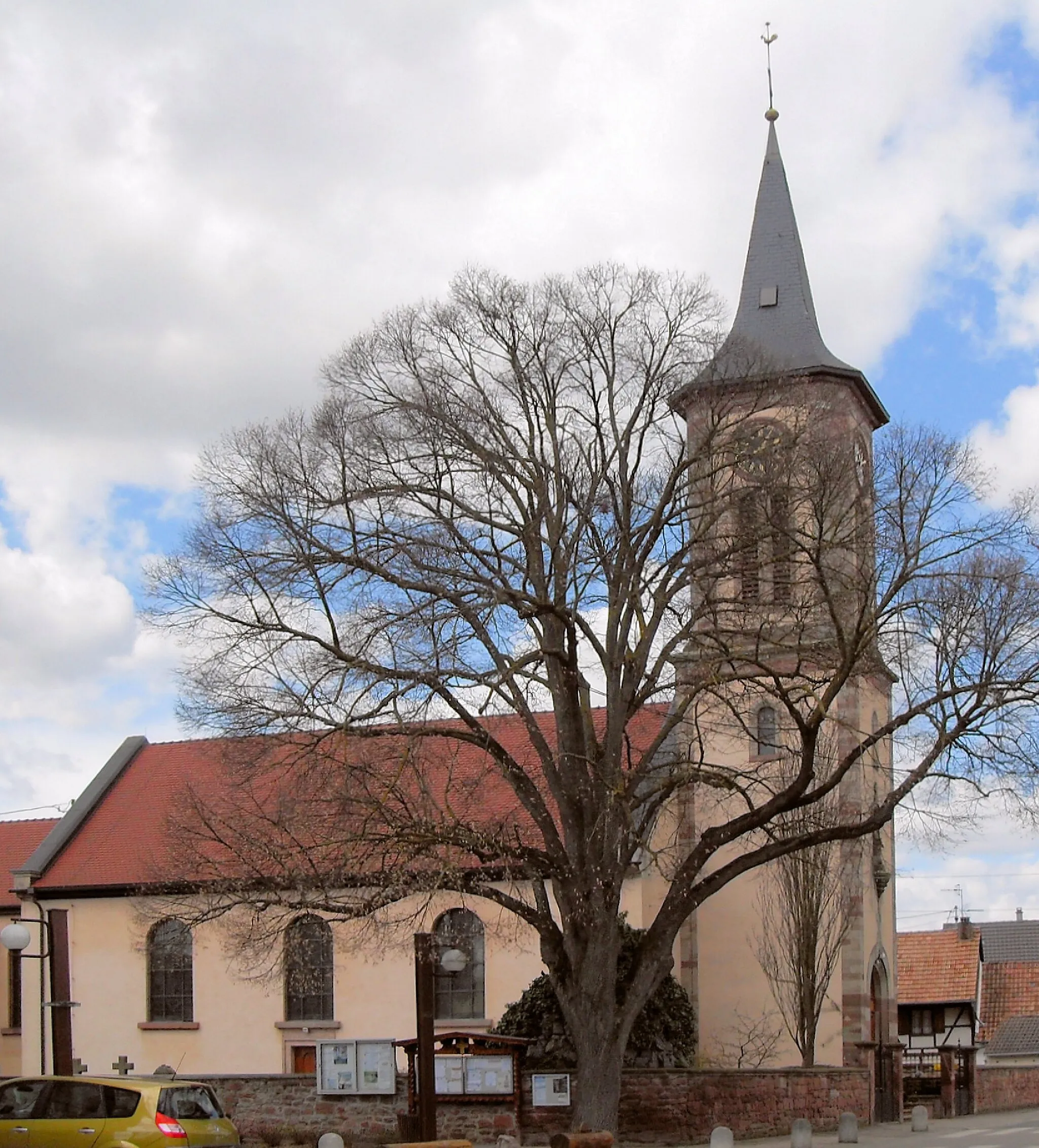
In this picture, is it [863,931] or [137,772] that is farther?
[137,772]

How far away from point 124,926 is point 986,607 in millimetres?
20220

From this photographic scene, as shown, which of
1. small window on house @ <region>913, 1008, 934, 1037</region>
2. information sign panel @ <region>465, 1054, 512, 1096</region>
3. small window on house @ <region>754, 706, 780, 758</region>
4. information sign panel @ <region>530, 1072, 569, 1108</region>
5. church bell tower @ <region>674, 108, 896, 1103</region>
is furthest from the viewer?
small window on house @ <region>913, 1008, 934, 1037</region>

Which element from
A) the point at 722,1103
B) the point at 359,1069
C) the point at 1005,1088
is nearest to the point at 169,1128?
the point at 359,1069

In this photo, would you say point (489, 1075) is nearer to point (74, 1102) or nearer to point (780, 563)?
point (74, 1102)

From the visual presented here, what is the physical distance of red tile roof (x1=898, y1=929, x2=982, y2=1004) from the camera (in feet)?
181

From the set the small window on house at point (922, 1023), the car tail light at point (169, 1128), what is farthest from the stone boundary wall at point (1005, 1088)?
the car tail light at point (169, 1128)

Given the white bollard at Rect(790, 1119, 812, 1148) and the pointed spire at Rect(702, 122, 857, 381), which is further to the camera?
the pointed spire at Rect(702, 122, 857, 381)

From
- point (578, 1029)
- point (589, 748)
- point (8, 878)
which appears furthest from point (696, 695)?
point (8, 878)

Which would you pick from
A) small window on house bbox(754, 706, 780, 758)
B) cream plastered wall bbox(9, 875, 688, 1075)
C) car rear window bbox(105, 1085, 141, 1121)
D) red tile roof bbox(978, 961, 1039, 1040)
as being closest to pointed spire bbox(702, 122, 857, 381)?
small window on house bbox(754, 706, 780, 758)

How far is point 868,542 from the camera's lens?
21.5 metres

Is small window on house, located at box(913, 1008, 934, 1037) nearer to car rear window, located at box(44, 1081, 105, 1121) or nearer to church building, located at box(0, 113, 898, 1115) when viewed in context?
church building, located at box(0, 113, 898, 1115)

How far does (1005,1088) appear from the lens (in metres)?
41.6

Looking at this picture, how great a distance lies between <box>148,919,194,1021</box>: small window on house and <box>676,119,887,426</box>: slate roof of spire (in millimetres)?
16900

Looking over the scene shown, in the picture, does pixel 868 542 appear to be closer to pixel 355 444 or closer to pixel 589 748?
pixel 589 748
